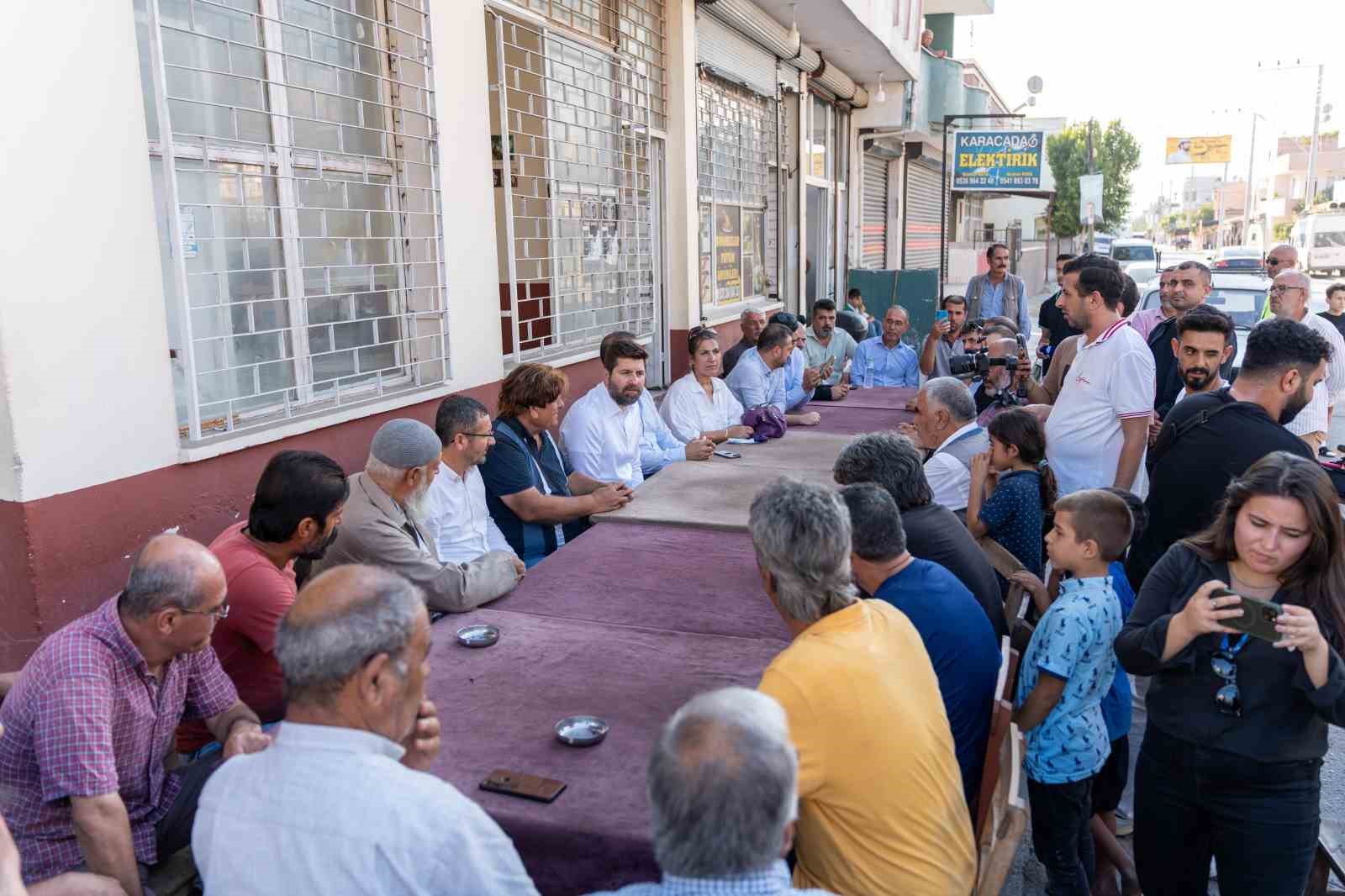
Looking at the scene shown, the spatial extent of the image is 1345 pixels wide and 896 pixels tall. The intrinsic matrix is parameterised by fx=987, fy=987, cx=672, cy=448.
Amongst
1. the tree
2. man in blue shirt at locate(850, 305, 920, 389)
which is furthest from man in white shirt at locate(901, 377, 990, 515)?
the tree

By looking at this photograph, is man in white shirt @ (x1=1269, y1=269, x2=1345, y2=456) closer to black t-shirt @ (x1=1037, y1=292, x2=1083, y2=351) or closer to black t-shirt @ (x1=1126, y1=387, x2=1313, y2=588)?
black t-shirt @ (x1=1126, y1=387, x2=1313, y2=588)

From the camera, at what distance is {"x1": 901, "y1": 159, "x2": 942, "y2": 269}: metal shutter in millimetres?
19438

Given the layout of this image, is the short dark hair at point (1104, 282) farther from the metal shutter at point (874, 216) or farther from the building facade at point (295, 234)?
the metal shutter at point (874, 216)

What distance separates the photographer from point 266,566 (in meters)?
2.72

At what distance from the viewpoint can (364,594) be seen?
63.1 inches

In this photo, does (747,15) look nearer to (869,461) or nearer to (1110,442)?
(1110,442)

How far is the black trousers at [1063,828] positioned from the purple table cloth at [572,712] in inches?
34.9

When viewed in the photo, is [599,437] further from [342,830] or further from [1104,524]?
[342,830]

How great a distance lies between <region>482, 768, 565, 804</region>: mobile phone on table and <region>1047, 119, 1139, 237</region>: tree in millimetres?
42772

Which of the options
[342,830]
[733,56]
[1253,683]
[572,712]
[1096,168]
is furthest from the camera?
[1096,168]

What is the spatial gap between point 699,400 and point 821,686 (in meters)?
4.62

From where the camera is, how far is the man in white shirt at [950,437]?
427cm

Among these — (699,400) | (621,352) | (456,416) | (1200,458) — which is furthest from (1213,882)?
(699,400)

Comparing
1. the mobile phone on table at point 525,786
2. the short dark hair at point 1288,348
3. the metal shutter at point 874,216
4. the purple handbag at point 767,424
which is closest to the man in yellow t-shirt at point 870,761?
the mobile phone on table at point 525,786
